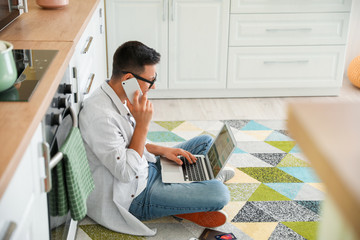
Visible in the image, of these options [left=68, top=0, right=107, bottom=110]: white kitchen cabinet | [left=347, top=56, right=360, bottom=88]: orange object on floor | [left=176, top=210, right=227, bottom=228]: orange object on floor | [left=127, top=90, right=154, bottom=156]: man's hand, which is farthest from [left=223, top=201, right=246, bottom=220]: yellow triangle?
[left=347, top=56, right=360, bottom=88]: orange object on floor

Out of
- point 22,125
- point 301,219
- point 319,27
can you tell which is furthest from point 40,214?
point 319,27

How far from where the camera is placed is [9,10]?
6.38 ft

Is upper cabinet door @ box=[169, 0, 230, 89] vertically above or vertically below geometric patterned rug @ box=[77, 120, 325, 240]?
above

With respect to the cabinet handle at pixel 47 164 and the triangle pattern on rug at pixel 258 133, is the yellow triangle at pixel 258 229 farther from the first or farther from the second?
the cabinet handle at pixel 47 164

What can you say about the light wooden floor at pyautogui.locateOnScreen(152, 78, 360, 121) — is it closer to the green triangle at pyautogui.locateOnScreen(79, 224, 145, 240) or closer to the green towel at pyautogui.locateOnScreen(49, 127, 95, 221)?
the green triangle at pyautogui.locateOnScreen(79, 224, 145, 240)

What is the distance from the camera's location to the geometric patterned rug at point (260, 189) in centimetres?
205

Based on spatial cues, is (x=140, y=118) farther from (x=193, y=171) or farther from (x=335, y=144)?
(x=335, y=144)

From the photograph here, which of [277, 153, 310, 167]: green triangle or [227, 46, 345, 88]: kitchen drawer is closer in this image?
[277, 153, 310, 167]: green triangle

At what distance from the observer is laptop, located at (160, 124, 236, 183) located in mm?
2061

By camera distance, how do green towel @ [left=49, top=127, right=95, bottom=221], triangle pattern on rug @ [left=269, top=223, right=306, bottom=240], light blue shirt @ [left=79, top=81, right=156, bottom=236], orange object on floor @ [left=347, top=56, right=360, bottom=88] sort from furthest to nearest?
orange object on floor @ [left=347, top=56, right=360, bottom=88] < triangle pattern on rug @ [left=269, top=223, right=306, bottom=240] < light blue shirt @ [left=79, top=81, right=156, bottom=236] < green towel @ [left=49, top=127, right=95, bottom=221]

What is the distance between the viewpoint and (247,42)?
343 centimetres

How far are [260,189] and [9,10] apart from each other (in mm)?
1473

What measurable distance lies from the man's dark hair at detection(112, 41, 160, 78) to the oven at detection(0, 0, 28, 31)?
476 millimetres

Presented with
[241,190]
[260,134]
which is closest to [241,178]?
[241,190]
